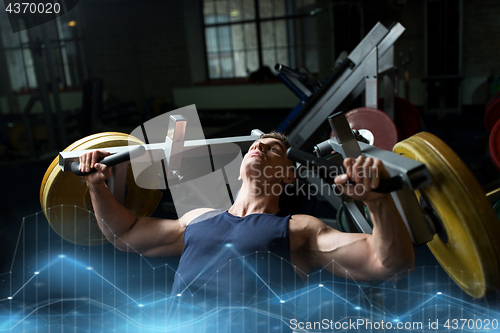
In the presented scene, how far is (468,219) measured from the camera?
75cm

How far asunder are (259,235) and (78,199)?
0.63 m

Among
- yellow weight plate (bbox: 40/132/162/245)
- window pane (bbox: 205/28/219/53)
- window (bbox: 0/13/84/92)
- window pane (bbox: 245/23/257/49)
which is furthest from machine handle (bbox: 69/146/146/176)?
window (bbox: 0/13/84/92)

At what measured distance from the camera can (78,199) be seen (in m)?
1.32

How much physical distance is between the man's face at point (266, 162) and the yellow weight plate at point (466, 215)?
453 millimetres

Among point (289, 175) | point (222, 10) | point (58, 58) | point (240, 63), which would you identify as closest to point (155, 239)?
point (289, 175)

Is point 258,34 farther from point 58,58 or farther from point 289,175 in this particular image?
point 289,175

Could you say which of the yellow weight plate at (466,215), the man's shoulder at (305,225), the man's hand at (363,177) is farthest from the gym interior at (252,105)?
the man's shoulder at (305,225)

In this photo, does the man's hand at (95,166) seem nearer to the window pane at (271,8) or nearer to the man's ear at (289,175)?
the man's ear at (289,175)

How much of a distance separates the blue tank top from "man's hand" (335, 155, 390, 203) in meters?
0.24

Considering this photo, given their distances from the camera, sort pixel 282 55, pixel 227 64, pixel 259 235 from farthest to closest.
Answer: pixel 227 64
pixel 282 55
pixel 259 235

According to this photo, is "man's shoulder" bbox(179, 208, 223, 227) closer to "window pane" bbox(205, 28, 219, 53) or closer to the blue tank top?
the blue tank top

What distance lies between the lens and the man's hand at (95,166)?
111cm

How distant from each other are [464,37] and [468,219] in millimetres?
6568

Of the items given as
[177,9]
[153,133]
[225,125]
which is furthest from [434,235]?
[177,9]
